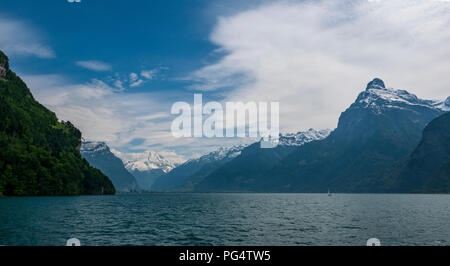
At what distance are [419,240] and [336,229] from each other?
1333 cm

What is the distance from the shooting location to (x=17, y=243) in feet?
127

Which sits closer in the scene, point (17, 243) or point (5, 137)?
point (17, 243)

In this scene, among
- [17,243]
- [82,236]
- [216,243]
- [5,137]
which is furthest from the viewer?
[5,137]
